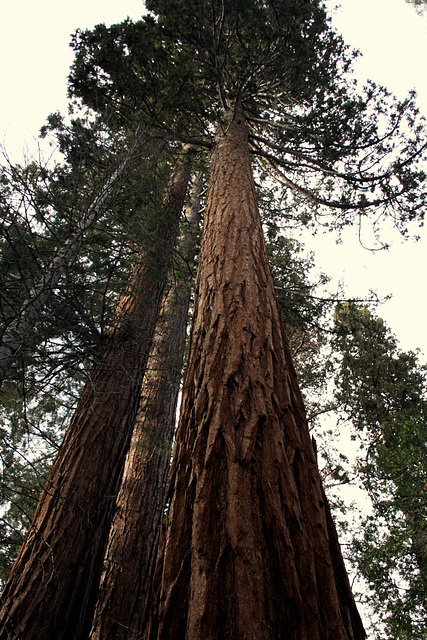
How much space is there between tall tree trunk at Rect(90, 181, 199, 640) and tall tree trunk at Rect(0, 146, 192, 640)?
0.86 metres

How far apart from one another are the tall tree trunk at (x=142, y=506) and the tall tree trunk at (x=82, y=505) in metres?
0.86

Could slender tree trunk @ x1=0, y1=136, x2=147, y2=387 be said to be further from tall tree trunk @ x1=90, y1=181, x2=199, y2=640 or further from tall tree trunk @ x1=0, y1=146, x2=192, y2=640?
tall tree trunk @ x1=90, y1=181, x2=199, y2=640

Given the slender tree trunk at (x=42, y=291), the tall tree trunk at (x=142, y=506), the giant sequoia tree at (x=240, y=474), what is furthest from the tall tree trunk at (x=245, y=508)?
the tall tree trunk at (x=142, y=506)

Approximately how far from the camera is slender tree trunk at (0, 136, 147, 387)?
2.68 m

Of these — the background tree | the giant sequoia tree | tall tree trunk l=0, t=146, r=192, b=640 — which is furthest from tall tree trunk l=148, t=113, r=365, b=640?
the background tree

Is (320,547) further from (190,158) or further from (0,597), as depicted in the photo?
(190,158)

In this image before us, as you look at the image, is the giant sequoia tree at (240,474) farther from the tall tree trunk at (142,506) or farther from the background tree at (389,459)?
the background tree at (389,459)

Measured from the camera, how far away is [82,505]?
2.92 metres

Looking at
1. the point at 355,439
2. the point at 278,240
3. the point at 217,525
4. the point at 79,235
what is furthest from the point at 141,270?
the point at 355,439

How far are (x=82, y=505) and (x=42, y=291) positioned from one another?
191 cm

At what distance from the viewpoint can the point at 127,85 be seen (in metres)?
5.35

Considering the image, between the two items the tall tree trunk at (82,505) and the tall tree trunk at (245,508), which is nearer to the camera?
the tall tree trunk at (245,508)

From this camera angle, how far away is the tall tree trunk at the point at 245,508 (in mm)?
1067

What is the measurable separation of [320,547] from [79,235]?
3.24 metres
